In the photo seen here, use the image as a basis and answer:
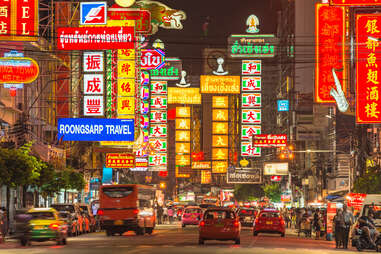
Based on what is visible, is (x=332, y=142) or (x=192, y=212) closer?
(x=192, y=212)

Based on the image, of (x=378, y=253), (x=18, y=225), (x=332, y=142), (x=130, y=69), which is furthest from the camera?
(x=332, y=142)

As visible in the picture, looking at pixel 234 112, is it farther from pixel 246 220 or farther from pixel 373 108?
pixel 373 108

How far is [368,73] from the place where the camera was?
48.2 meters

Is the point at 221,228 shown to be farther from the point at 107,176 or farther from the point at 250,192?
the point at 250,192

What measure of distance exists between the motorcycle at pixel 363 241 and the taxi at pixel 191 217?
115 ft

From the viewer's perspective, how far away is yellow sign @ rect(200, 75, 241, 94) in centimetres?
10706

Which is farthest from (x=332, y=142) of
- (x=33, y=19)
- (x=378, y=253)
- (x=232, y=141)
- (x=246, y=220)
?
(x=378, y=253)

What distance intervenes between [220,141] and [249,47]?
→ 2249 cm

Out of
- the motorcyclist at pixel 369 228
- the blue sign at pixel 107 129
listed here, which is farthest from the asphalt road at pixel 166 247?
the blue sign at pixel 107 129

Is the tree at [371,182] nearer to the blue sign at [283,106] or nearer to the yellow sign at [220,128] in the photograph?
the yellow sign at [220,128]

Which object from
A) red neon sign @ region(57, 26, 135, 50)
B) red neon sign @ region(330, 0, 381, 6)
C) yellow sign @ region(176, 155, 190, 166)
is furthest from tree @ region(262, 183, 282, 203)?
red neon sign @ region(330, 0, 381, 6)

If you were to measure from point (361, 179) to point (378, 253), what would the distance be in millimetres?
29803

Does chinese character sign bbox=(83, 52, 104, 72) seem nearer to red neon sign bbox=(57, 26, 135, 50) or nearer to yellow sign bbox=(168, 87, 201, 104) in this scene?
red neon sign bbox=(57, 26, 135, 50)

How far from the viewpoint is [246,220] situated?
70125 mm
